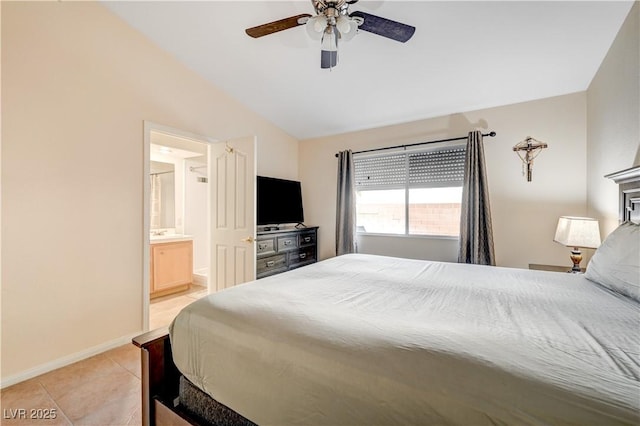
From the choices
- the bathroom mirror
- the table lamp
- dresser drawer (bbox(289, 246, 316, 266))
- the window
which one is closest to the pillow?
the table lamp

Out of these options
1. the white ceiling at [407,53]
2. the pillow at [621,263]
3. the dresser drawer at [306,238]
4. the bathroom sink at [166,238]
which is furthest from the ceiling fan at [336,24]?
the bathroom sink at [166,238]

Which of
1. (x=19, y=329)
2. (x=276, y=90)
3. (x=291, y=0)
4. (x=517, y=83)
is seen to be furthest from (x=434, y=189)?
(x=19, y=329)

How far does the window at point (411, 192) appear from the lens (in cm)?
350

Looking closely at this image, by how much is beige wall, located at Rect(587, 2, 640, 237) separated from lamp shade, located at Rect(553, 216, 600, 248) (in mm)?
136

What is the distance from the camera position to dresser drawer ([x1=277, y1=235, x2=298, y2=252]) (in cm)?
367

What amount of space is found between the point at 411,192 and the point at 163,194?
402 centimetres

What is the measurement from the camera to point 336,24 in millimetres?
1684

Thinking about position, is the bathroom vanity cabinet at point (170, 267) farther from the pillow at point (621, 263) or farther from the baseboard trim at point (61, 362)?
the pillow at point (621, 263)

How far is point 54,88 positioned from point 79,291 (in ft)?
5.51

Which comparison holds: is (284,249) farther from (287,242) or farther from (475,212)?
(475,212)

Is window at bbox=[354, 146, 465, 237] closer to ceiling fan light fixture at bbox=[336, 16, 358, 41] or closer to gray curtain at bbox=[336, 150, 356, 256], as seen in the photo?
gray curtain at bbox=[336, 150, 356, 256]

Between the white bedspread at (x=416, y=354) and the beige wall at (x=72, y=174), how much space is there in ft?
5.68

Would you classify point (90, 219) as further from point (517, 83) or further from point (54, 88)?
point (517, 83)

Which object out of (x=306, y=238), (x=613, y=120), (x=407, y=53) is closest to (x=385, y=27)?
(x=407, y=53)
